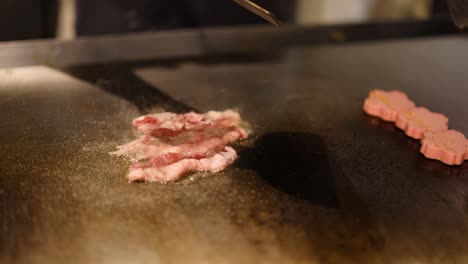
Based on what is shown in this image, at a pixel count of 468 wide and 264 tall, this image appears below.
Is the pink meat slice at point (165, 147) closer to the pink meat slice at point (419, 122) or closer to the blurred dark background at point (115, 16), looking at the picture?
the pink meat slice at point (419, 122)

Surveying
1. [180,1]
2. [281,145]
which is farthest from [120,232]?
[180,1]

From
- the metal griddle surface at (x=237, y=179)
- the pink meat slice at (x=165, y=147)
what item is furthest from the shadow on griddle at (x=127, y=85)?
the pink meat slice at (x=165, y=147)

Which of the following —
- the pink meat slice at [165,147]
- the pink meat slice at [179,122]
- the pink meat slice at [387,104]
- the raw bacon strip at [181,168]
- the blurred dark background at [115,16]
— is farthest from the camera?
the blurred dark background at [115,16]

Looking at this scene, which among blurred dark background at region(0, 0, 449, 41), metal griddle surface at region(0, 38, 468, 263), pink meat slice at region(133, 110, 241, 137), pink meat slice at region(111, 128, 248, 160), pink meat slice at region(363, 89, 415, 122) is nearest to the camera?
metal griddle surface at region(0, 38, 468, 263)

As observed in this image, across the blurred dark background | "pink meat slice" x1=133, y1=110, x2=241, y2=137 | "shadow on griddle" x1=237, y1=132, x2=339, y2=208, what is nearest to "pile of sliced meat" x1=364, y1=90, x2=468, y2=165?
"shadow on griddle" x1=237, y1=132, x2=339, y2=208

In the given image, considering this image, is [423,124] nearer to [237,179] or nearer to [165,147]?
[237,179]

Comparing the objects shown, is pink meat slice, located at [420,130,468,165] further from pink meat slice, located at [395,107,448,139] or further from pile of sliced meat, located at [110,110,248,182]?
pile of sliced meat, located at [110,110,248,182]

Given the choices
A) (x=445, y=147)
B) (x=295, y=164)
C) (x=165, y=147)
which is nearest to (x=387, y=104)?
(x=445, y=147)
